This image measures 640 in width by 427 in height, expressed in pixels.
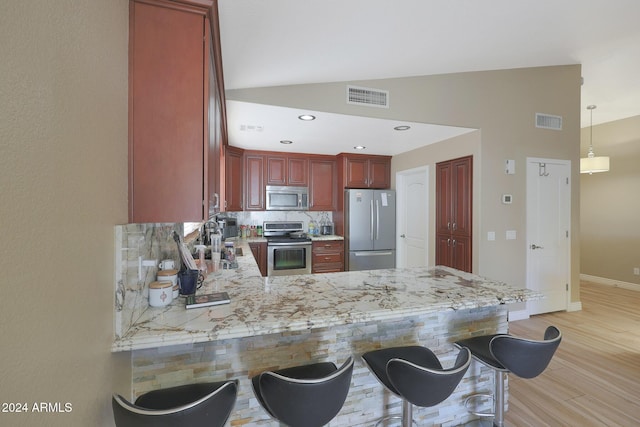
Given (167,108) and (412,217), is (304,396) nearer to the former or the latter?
(167,108)

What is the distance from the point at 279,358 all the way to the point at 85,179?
1.11m

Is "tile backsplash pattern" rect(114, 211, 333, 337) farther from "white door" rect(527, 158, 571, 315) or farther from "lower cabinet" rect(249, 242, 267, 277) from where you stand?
"white door" rect(527, 158, 571, 315)

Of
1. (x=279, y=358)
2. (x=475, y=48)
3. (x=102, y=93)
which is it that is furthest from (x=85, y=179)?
(x=475, y=48)

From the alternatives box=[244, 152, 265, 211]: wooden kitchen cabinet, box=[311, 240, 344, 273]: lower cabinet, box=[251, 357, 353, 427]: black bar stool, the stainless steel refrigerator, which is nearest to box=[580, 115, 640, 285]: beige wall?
the stainless steel refrigerator

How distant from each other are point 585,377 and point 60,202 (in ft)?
11.7

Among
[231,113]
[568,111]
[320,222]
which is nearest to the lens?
[231,113]

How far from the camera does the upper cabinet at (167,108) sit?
1.14m

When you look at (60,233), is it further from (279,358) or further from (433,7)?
(433,7)

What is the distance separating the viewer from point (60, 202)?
0.68 metres

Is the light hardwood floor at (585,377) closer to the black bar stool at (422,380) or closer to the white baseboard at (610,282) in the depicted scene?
the black bar stool at (422,380)

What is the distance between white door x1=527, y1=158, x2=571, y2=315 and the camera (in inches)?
140

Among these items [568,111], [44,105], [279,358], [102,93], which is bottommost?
[279,358]

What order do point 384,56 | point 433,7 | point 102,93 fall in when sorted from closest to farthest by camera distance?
1. point 102,93
2. point 433,7
3. point 384,56

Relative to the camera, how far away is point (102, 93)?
35.8 inches
